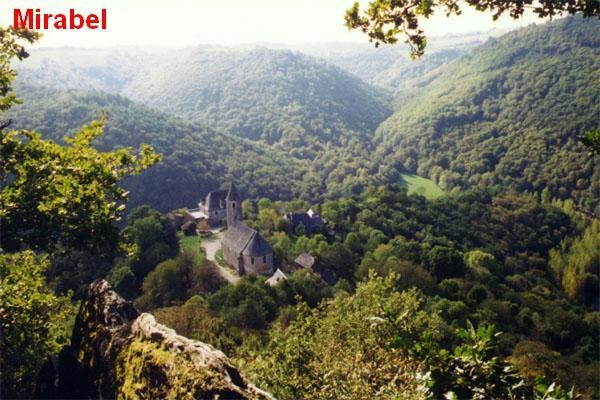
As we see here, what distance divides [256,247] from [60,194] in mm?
54393

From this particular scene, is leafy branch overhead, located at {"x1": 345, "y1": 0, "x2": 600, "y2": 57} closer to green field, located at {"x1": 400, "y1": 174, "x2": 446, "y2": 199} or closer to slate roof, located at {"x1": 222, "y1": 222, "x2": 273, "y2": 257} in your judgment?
slate roof, located at {"x1": 222, "y1": 222, "x2": 273, "y2": 257}

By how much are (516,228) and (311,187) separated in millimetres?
77914

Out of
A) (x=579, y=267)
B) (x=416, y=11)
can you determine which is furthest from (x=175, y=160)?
(x=416, y=11)

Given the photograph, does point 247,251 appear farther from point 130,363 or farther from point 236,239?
point 130,363

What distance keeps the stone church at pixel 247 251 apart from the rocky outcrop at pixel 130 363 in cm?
5435

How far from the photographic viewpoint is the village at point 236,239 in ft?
218

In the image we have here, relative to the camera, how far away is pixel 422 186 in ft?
601

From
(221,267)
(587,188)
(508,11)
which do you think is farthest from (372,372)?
(587,188)

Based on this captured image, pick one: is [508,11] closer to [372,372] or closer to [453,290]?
[372,372]

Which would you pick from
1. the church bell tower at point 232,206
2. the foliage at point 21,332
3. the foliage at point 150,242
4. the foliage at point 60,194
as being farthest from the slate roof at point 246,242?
the foliage at point 60,194

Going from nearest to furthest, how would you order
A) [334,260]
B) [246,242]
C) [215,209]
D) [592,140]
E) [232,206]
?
1. [592,140]
2. [246,242]
3. [334,260]
4. [232,206]
5. [215,209]

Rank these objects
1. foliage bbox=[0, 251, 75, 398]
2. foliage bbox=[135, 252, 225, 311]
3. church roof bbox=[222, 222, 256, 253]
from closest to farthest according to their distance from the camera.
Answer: foliage bbox=[0, 251, 75, 398] < foliage bbox=[135, 252, 225, 311] < church roof bbox=[222, 222, 256, 253]

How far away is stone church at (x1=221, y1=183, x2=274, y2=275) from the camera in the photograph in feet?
218

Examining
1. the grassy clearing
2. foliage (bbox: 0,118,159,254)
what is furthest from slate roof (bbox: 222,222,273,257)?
foliage (bbox: 0,118,159,254)
